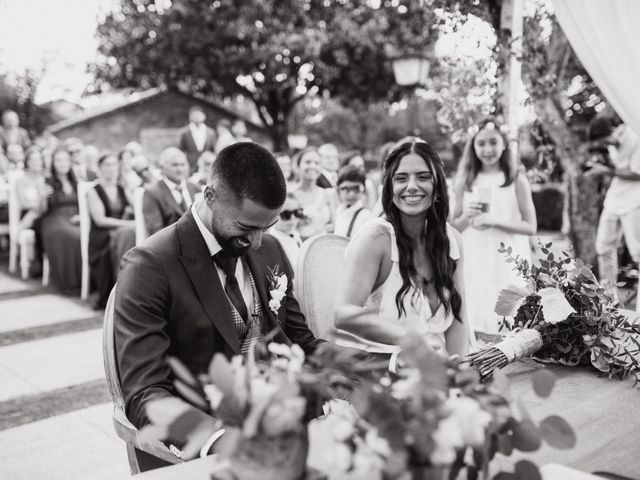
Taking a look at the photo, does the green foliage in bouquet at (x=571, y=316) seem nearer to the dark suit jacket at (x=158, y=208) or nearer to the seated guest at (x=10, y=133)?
the dark suit jacket at (x=158, y=208)

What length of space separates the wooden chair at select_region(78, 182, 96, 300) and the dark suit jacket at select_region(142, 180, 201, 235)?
1.27 metres

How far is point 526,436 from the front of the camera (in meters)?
1.18

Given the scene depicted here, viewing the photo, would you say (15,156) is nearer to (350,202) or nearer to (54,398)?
(54,398)

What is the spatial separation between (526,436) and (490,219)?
3590 mm

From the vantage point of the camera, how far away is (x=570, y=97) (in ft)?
28.5

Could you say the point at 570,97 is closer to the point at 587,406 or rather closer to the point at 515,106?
the point at 515,106

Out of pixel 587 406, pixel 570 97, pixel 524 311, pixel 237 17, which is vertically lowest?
pixel 587 406

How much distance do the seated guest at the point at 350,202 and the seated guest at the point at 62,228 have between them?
4.11m

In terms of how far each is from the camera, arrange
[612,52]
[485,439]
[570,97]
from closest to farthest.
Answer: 1. [485,439]
2. [612,52]
3. [570,97]

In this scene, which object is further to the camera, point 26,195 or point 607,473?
point 26,195

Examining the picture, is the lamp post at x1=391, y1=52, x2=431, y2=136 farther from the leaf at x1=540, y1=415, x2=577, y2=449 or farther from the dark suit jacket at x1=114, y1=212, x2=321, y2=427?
the leaf at x1=540, y1=415, x2=577, y2=449

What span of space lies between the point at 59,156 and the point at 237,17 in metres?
11.1

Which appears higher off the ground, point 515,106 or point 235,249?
point 515,106

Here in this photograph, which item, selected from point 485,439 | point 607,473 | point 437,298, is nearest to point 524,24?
point 437,298
